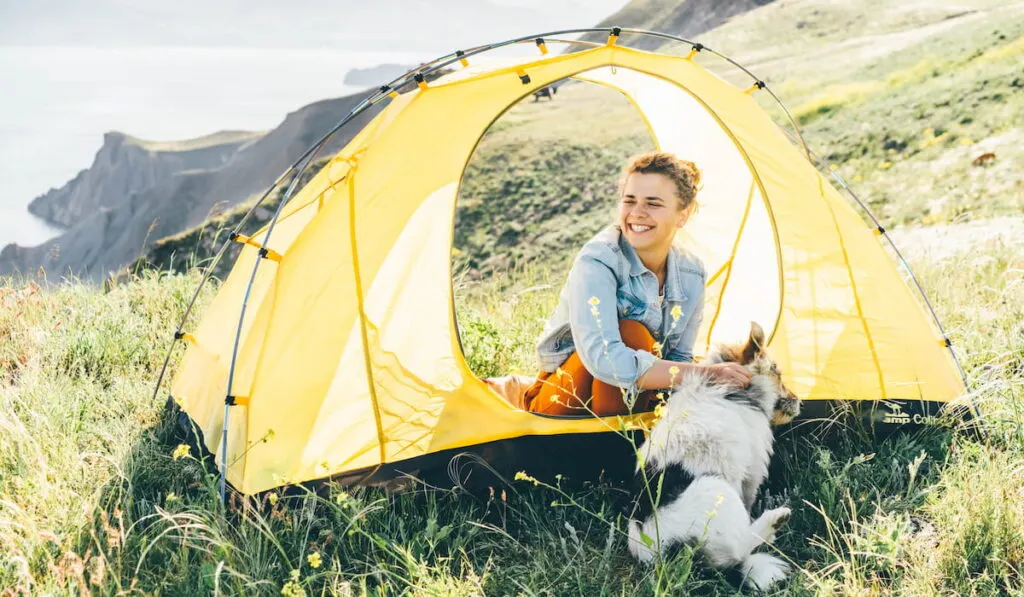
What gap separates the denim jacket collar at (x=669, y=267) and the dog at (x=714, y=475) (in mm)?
587

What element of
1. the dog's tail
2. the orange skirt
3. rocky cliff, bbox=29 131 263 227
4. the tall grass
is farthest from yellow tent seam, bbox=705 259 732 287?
rocky cliff, bbox=29 131 263 227

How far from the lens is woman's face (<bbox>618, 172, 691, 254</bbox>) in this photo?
324 cm

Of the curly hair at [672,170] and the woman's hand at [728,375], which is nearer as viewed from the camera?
the woman's hand at [728,375]

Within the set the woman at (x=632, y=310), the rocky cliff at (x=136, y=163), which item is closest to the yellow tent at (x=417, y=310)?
the woman at (x=632, y=310)

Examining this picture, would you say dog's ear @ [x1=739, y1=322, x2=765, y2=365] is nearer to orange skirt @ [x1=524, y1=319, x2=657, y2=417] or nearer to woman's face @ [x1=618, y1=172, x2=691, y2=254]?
orange skirt @ [x1=524, y1=319, x2=657, y2=417]

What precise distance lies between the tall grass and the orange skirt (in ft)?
1.20

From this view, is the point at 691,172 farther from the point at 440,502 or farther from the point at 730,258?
the point at 440,502

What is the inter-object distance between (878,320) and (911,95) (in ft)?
50.9

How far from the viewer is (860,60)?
2500 cm

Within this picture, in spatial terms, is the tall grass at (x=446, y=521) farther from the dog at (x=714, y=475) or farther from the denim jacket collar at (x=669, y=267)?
the denim jacket collar at (x=669, y=267)

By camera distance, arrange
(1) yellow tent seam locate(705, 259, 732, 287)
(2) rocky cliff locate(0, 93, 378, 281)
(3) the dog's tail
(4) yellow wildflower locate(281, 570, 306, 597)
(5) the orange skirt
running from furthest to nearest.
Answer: (2) rocky cliff locate(0, 93, 378, 281), (1) yellow tent seam locate(705, 259, 732, 287), (5) the orange skirt, (3) the dog's tail, (4) yellow wildflower locate(281, 570, 306, 597)

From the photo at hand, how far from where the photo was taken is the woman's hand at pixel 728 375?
9.38 feet

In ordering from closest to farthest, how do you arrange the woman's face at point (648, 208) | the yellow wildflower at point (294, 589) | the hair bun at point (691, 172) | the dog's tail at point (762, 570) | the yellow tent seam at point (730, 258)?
the yellow wildflower at point (294, 589) < the dog's tail at point (762, 570) < the woman's face at point (648, 208) < the hair bun at point (691, 172) < the yellow tent seam at point (730, 258)

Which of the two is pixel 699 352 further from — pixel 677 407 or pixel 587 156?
pixel 587 156
